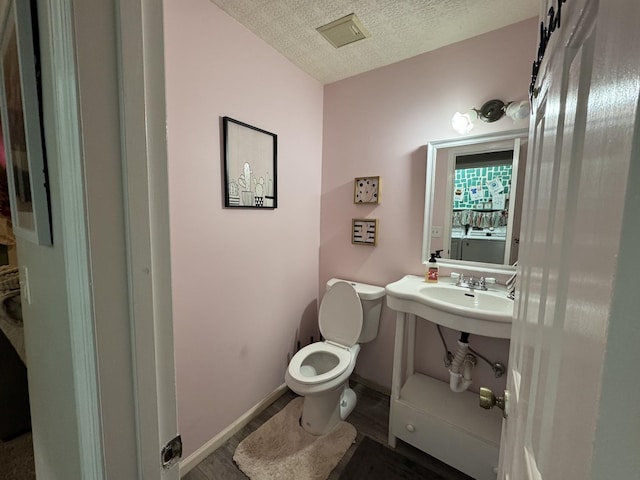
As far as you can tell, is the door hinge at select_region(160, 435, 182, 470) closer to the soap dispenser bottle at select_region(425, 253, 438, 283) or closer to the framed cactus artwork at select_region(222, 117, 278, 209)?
the framed cactus artwork at select_region(222, 117, 278, 209)

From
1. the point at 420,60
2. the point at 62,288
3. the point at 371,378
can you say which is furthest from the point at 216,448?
the point at 420,60

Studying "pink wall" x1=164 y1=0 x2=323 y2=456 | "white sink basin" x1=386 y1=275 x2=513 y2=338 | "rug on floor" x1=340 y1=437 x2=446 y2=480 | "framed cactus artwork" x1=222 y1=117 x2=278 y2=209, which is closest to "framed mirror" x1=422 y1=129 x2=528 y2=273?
"white sink basin" x1=386 y1=275 x2=513 y2=338

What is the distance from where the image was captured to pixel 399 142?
185 centimetres

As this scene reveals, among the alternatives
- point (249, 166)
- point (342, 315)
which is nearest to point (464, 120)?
point (249, 166)

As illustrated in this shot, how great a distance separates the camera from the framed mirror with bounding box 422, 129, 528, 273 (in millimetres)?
1542

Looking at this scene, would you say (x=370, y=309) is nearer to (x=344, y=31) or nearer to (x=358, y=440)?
(x=358, y=440)

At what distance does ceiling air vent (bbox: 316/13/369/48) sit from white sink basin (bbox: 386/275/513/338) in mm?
1485

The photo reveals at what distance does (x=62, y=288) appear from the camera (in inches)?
22.0

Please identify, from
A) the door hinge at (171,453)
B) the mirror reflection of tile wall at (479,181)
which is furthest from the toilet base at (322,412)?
the mirror reflection of tile wall at (479,181)

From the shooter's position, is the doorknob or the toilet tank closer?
the doorknob

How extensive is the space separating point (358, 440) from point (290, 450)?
0.41 m

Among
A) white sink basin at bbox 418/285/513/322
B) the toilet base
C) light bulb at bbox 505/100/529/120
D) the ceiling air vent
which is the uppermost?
the ceiling air vent

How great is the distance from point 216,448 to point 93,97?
6.19 feet

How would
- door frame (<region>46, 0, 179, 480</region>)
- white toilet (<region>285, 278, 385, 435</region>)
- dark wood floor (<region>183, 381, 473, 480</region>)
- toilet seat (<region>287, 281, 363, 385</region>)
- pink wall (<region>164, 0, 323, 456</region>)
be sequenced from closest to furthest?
door frame (<region>46, 0, 179, 480</region>) < pink wall (<region>164, 0, 323, 456</region>) < dark wood floor (<region>183, 381, 473, 480</region>) < white toilet (<region>285, 278, 385, 435</region>) < toilet seat (<region>287, 281, 363, 385</region>)
